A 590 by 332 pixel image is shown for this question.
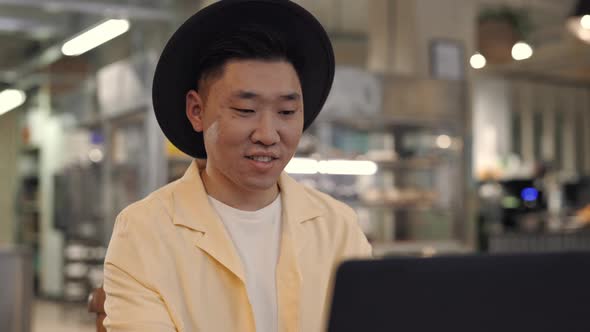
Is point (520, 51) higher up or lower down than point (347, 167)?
higher up

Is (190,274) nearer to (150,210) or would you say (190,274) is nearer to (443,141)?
(150,210)

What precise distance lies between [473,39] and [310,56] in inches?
334

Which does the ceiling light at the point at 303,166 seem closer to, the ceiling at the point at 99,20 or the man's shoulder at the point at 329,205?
the ceiling at the point at 99,20

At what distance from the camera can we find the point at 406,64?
9.02m

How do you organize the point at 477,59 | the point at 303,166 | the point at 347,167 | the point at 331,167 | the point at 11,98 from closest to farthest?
the point at 303,166 < the point at 331,167 < the point at 347,167 < the point at 477,59 < the point at 11,98

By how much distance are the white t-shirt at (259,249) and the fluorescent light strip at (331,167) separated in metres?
5.93

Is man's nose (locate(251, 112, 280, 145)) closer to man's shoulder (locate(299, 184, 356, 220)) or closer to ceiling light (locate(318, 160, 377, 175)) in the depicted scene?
man's shoulder (locate(299, 184, 356, 220))

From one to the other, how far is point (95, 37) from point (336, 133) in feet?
15.2

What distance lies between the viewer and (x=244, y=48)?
118 centimetres

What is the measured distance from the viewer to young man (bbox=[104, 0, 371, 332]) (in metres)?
1.14

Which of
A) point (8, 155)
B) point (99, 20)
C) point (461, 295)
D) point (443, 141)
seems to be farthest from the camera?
point (8, 155)

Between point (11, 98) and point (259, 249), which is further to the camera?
point (11, 98)

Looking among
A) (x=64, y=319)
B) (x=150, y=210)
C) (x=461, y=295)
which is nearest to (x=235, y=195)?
(x=150, y=210)

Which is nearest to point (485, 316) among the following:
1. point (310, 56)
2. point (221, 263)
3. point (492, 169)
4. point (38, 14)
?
point (221, 263)
